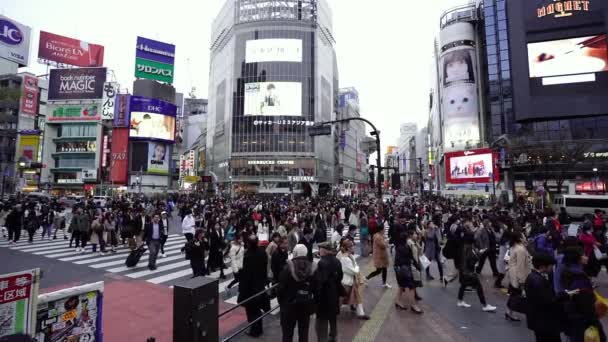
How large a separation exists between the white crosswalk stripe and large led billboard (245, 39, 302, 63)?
57.8 m

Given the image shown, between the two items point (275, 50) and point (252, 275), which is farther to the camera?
point (275, 50)

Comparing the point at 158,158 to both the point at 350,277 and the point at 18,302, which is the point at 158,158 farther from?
the point at 18,302

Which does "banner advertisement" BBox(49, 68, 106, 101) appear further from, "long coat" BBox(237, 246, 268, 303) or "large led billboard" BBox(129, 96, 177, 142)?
"long coat" BBox(237, 246, 268, 303)

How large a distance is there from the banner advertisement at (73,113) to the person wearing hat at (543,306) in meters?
79.2

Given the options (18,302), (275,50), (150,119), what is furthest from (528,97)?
(150,119)

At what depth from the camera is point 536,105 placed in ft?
145

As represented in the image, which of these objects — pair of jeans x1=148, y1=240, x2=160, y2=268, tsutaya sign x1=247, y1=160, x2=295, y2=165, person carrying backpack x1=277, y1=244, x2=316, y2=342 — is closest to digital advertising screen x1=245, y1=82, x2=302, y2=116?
tsutaya sign x1=247, y1=160, x2=295, y2=165

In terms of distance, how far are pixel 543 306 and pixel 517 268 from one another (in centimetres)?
310

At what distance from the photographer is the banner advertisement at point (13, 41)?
37.3 metres

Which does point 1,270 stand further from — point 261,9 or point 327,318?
point 261,9

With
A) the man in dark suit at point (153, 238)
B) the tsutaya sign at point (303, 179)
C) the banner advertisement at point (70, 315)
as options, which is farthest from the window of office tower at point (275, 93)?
the banner advertisement at point (70, 315)

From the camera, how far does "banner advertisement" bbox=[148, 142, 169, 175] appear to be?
68.8 metres

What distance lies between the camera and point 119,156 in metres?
66.9

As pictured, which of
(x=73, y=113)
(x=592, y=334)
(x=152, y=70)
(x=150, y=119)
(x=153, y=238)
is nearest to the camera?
(x=592, y=334)
